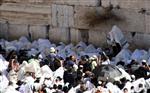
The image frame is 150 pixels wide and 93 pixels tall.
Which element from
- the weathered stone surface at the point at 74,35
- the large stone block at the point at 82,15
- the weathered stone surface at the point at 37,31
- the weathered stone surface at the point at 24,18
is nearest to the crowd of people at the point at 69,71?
the weathered stone surface at the point at 74,35

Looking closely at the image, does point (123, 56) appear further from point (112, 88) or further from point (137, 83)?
point (112, 88)

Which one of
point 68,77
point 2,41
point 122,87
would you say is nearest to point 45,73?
point 68,77

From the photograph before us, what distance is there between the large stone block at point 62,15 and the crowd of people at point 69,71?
659 mm

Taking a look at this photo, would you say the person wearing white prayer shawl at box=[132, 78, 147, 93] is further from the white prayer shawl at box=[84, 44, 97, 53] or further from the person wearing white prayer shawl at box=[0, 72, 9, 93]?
the person wearing white prayer shawl at box=[0, 72, 9, 93]

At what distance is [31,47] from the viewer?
2000 cm

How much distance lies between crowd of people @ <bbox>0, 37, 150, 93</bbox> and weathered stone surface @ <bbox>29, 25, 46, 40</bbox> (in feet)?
2.27

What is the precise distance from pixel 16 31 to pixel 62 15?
69.9 inches

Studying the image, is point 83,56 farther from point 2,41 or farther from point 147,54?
point 2,41

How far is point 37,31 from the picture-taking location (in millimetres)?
20438

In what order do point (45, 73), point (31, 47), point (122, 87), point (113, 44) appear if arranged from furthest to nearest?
point (31, 47) → point (113, 44) → point (45, 73) → point (122, 87)

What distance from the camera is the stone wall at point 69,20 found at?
18703mm

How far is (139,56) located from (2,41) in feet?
14.8

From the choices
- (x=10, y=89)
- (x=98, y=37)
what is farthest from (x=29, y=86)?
(x=98, y=37)

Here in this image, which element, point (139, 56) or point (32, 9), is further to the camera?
→ point (32, 9)
